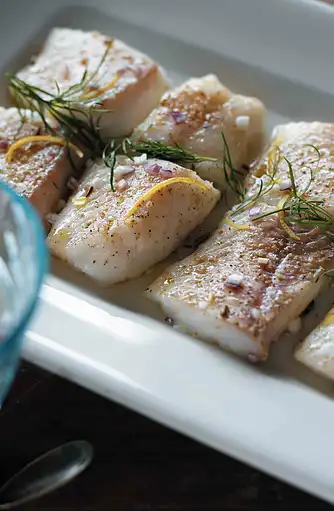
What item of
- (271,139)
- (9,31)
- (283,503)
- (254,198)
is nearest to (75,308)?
(254,198)

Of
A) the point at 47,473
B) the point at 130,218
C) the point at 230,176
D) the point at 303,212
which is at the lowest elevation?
the point at 47,473

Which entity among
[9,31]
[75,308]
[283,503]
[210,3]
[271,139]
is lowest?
[283,503]

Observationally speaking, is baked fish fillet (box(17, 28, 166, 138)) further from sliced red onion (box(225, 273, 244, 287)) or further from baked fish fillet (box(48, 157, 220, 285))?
sliced red onion (box(225, 273, 244, 287))

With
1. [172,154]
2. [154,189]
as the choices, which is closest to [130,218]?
[154,189]

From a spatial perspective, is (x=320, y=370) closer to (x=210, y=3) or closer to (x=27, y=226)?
(x=27, y=226)

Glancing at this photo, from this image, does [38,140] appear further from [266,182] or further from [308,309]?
[308,309]

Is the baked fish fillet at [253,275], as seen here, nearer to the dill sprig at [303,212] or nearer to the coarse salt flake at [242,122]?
the dill sprig at [303,212]

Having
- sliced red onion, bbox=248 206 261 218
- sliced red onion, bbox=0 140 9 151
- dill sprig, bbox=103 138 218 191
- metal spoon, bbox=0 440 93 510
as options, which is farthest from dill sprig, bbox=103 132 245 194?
metal spoon, bbox=0 440 93 510
